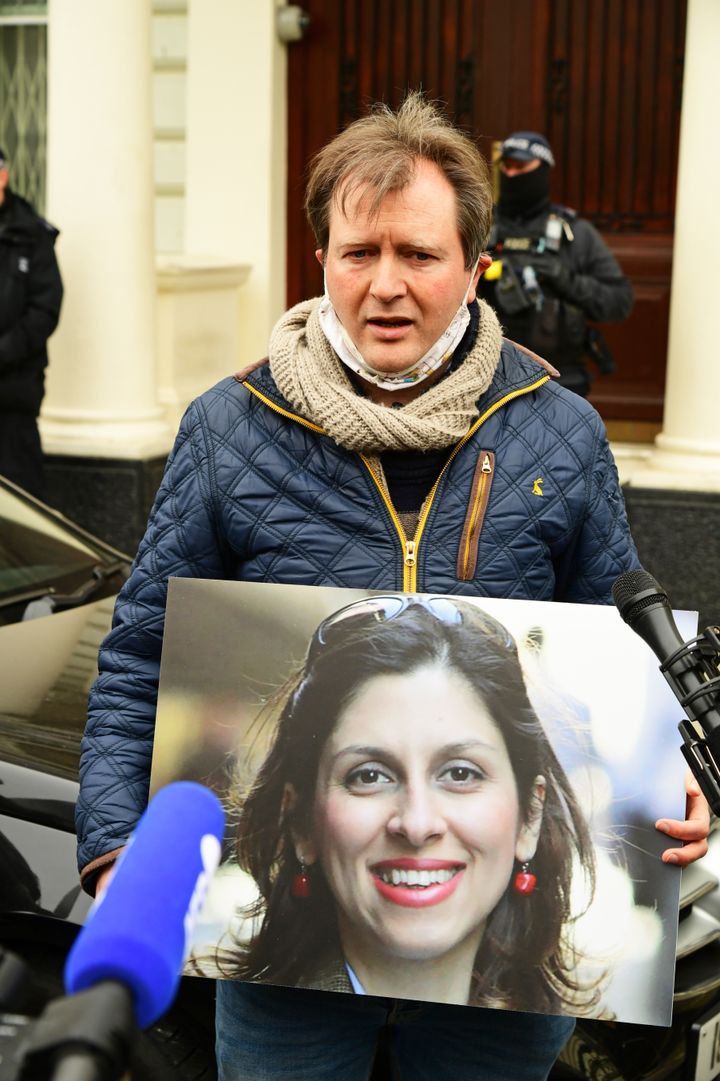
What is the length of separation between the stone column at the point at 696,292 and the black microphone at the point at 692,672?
19.5ft

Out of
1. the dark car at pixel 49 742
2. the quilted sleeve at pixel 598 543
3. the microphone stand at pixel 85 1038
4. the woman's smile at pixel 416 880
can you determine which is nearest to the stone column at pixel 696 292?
the dark car at pixel 49 742

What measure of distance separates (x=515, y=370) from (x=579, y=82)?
7.22 m

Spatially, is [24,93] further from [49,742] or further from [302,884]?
[302,884]

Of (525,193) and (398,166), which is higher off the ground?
(398,166)

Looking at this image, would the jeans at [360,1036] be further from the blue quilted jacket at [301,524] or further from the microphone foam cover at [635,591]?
the microphone foam cover at [635,591]

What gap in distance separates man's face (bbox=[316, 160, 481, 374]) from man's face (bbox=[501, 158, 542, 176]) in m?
4.87

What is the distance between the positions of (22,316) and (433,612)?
18.2ft

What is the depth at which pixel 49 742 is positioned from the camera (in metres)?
3.22

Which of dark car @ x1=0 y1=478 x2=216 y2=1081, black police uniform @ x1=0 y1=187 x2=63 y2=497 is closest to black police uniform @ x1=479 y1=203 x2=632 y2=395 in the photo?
black police uniform @ x1=0 y1=187 x2=63 y2=497

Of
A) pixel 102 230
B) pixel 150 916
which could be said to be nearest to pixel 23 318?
pixel 102 230

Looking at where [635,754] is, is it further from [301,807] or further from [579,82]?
[579,82]

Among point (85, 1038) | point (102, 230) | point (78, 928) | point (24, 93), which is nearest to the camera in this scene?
point (85, 1038)

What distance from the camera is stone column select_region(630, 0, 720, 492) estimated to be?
728 centimetres

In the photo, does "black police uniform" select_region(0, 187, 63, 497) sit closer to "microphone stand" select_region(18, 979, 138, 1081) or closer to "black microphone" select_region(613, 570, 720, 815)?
"black microphone" select_region(613, 570, 720, 815)
